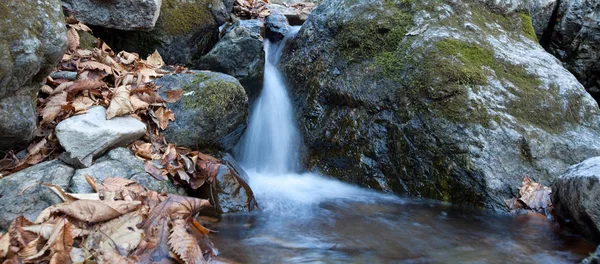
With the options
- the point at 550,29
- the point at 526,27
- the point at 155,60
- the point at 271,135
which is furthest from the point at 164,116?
the point at 550,29

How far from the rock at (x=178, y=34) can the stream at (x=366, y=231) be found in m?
1.66

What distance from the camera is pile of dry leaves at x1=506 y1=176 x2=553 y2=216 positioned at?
438 centimetres

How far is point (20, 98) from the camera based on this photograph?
3.35 metres

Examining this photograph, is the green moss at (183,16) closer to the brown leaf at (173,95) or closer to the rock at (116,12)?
the rock at (116,12)

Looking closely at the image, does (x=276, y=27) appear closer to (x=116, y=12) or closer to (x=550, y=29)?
(x=116, y=12)

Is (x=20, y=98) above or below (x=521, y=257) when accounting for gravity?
above

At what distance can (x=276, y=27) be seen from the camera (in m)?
7.08

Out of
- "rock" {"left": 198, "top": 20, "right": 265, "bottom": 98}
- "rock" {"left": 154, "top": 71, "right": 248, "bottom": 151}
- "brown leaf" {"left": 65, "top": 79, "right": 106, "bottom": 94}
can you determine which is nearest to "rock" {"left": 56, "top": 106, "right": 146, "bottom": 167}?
"brown leaf" {"left": 65, "top": 79, "right": 106, "bottom": 94}

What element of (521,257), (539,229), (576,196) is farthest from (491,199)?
(521,257)

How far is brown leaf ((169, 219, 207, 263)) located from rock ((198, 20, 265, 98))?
3391 mm

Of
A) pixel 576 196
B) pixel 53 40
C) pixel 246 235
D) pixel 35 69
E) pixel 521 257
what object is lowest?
pixel 246 235

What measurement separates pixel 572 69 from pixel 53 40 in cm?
848

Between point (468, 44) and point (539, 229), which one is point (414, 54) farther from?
point (539, 229)

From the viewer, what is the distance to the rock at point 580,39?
791cm
